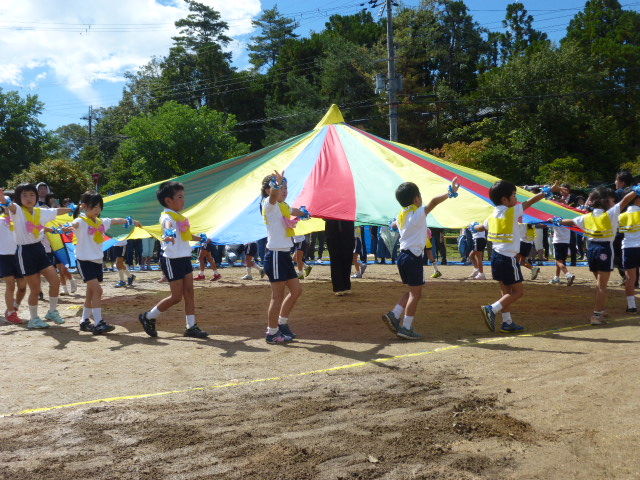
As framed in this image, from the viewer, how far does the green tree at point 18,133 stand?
37.0m

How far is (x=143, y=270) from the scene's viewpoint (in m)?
15.8

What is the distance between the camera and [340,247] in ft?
29.4

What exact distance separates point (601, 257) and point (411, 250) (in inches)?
86.8

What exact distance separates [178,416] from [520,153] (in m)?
31.4

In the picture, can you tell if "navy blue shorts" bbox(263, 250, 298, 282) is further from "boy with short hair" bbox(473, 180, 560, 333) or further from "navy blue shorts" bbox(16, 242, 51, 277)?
"navy blue shorts" bbox(16, 242, 51, 277)

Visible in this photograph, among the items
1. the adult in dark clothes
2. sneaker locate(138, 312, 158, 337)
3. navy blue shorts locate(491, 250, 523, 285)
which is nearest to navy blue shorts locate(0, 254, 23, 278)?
sneaker locate(138, 312, 158, 337)

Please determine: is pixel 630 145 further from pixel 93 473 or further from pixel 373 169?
pixel 93 473

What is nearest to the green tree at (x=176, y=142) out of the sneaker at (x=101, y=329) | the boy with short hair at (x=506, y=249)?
the sneaker at (x=101, y=329)

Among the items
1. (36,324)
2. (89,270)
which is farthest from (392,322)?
(36,324)

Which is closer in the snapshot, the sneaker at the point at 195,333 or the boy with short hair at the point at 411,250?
the boy with short hair at the point at 411,250

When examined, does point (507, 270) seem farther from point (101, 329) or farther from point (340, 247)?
point (101, 329)

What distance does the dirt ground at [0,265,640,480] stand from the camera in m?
2.85

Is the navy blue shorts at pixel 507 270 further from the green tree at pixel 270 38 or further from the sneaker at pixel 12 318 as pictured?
the green tree at pixel 270 38

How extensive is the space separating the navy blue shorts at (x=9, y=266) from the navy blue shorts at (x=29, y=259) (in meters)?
0.20
